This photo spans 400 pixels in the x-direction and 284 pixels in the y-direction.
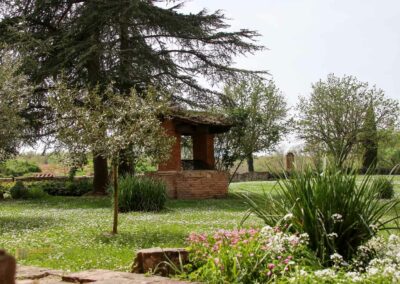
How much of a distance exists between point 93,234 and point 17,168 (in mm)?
30906

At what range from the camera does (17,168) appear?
38500 millimetres

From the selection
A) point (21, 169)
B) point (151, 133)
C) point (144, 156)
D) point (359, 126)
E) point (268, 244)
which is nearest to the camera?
point (268, 244)

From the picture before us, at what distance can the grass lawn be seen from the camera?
7.21m

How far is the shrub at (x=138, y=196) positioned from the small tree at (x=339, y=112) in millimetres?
22004

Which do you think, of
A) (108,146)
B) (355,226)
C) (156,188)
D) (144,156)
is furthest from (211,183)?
(355,226)

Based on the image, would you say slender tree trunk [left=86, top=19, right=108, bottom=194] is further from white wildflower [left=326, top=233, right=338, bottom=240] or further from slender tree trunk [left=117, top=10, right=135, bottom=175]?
white wildflower [left=326, top=233, right=338, bottom=240]

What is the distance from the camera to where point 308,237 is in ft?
17.5

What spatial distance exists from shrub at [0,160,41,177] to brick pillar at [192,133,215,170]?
1787 centimetres

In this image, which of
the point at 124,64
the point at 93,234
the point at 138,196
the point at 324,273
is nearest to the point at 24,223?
the point at 93,234

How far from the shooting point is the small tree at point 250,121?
25.4 meters

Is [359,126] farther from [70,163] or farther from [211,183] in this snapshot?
[70,163]

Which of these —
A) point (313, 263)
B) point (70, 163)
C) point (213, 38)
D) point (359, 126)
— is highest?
point (213, 38)

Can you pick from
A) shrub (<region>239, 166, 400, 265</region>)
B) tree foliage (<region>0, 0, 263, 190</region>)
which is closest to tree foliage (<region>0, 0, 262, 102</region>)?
tree foliage (<region>0, 0, 263, 190</region>)

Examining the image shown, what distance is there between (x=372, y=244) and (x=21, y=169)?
3663cm
